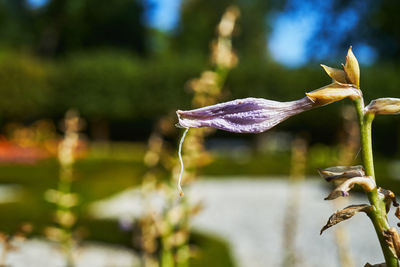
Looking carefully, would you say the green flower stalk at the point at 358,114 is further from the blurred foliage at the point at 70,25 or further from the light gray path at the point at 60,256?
the blurred foliage at the point at 70,25

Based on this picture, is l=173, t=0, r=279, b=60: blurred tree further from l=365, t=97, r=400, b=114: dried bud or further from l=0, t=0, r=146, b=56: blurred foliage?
l=365, t=97, r=400, b=114: dried bud

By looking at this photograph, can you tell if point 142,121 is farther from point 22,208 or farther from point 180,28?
point 22,208

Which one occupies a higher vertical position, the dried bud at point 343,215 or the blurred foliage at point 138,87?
the blurred foliage at point 138,87

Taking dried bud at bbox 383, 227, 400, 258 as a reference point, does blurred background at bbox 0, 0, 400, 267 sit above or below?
above

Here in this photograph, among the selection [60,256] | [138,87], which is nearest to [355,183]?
[60,256]

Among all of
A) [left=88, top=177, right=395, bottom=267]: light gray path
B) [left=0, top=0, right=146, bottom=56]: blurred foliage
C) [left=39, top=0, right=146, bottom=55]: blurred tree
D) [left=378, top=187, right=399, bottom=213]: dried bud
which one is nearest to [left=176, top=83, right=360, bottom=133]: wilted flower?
[left=378, top=187, right=399, bottom=213]: dried bud

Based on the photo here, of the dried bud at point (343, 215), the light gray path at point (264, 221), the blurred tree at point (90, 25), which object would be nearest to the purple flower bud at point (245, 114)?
the dried bud at point (343, 215)
